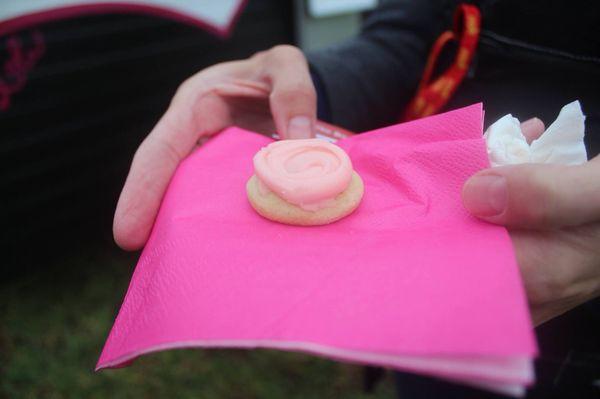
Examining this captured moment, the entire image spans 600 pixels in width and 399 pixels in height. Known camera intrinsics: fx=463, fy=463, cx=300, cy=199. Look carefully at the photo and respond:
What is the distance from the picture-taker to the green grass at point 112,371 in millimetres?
2354

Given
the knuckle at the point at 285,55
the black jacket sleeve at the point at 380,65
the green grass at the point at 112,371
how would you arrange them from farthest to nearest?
1. the green grass at the point at 112,371
2. the black jacket sleeve at the point at 380,65
3. the knuckle at the point at 285,55

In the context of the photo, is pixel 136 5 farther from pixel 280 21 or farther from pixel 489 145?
pixel 489 145

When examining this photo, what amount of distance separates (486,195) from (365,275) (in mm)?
281

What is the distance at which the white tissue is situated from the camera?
0.96 metres

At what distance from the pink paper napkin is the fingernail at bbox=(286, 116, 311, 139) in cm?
20

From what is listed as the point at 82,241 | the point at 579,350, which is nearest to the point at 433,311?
the point at 579,350

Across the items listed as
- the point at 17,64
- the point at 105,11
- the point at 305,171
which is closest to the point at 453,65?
the point at 305,171

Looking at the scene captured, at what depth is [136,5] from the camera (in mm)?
2846

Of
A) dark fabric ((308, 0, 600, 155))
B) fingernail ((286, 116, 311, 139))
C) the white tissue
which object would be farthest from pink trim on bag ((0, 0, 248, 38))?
the white tissue

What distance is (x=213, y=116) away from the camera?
1.56 metres

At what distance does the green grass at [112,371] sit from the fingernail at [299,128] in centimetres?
151

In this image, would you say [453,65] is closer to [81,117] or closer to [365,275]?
[365,275]

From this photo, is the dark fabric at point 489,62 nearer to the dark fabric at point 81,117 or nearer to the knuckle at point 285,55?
the knuckle at point 285,55

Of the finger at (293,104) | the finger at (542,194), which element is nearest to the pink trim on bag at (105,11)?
the finger at (293,104)
